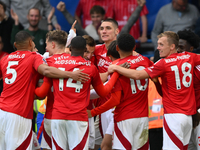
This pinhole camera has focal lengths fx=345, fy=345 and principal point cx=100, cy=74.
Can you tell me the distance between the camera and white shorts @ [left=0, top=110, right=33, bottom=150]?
202 inches

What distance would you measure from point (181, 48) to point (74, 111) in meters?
2.32

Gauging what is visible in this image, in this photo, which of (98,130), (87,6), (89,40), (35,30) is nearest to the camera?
(89,40)

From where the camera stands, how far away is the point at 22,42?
18.0 feet

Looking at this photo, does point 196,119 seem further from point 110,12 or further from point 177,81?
point 110,12

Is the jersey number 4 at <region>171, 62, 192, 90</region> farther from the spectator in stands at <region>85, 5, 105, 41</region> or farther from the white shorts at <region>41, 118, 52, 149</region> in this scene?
the spectator in stands at <region>85, 5, 105, 41</region>

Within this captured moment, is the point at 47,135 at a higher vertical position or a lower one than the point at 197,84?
lower

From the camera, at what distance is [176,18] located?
378 inches

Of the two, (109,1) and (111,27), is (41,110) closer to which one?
(111,27)

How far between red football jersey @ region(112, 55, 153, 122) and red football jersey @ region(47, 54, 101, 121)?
48cm

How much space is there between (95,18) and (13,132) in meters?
5.19

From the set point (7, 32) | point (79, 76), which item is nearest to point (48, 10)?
point (7, 32)

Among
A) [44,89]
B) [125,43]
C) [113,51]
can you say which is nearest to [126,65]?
[125,43]

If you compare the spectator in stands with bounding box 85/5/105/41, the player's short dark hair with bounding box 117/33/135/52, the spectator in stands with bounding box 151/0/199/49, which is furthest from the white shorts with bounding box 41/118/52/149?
the spectator in stands with bounding box 151/0/199/49

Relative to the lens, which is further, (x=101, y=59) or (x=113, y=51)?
(x=101, y=59)
